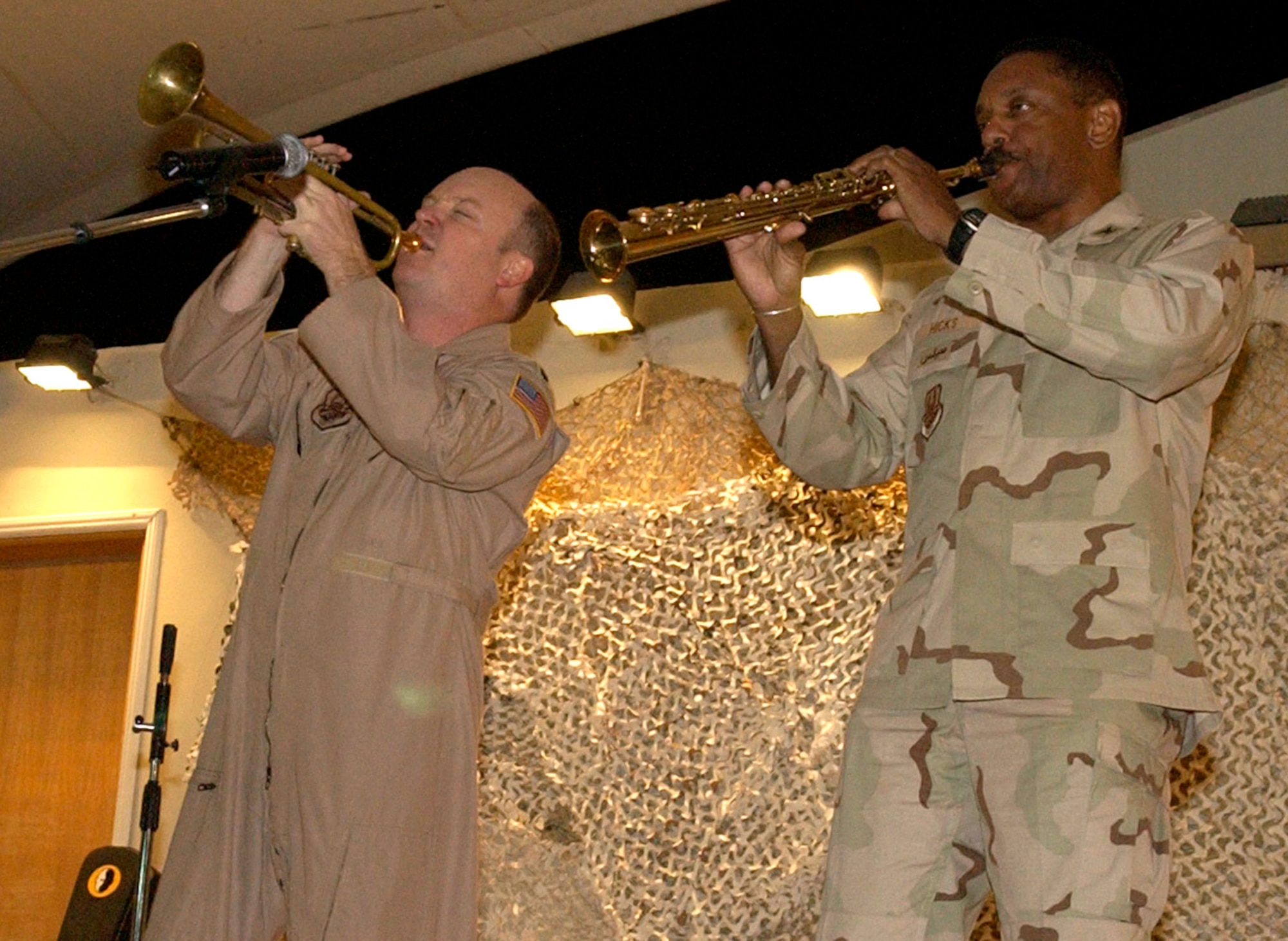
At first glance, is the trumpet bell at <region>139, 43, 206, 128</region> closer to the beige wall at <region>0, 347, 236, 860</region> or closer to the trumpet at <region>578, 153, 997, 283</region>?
the trumpet at <region>578, 153, 997, 283</region>

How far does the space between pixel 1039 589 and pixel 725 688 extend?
1.56 metres

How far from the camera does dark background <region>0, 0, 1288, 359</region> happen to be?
10.9ft

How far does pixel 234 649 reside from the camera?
2156 millimetres

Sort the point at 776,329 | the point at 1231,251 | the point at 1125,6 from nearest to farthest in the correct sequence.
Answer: the point at 1231,251 → the point at 776,329 → the point at 1125,6

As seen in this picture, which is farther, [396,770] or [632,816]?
[632,816]

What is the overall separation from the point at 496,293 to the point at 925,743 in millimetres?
1070

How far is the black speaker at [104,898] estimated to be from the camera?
3.77 meters

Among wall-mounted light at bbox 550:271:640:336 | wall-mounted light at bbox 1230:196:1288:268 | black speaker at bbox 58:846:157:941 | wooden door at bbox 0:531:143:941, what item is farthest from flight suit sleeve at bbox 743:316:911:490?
wooden door at bbox 0:531:143:941

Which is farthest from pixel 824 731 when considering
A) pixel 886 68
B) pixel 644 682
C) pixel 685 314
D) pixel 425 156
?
pixel 425 156

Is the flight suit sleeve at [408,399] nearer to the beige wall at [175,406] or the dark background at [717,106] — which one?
the dark background at [717,106]

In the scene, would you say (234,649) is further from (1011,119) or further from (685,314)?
(685,314)

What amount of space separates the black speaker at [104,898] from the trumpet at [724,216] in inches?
82.7

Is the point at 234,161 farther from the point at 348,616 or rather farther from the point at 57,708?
the point at 57,708

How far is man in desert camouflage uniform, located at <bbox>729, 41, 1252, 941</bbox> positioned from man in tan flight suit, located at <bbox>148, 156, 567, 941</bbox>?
49 cm
